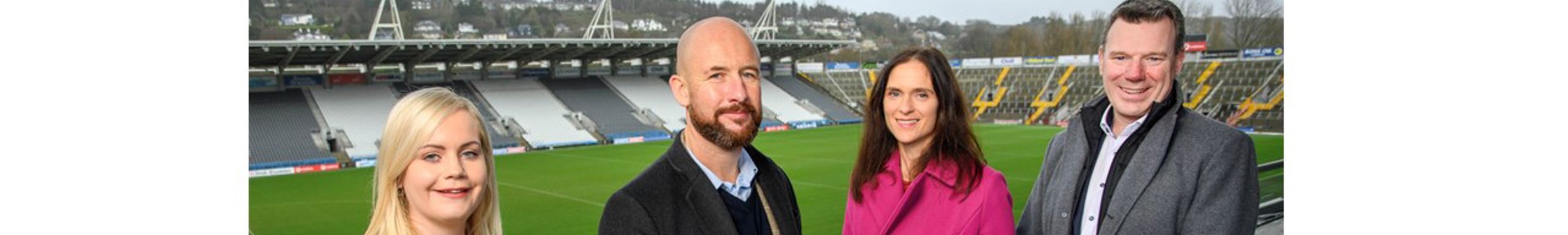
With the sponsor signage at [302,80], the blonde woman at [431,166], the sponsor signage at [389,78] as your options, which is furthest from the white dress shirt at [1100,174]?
the sponsor signage at [302,80]

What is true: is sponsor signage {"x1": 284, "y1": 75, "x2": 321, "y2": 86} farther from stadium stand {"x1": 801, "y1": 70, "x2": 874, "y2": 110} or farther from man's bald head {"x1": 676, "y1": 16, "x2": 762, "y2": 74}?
man's bald head {"x1": 676, "y1": 16, "x2": 762, "y2": 74}

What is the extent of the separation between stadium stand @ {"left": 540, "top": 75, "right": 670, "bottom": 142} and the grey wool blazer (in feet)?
42.9

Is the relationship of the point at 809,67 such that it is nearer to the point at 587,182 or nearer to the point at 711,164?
the point at 587,182

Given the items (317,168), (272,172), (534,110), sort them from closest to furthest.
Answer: (272,172)
(317,168)
(534,110)

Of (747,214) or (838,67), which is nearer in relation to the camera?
(747,214)

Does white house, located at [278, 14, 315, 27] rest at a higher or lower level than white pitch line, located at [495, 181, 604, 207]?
higher

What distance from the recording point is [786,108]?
52.7 feet

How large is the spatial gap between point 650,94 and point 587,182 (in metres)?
Answer: 2.40

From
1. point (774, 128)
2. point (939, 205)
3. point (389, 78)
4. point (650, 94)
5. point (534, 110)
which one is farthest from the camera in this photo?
point (774, 128)

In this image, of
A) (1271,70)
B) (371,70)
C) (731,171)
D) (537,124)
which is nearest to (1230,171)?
(731,171)

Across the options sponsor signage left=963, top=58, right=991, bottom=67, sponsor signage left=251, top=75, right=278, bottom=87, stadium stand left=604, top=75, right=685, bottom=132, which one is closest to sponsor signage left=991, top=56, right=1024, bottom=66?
sponsor signage left=963, top=58, right=991, bottom=67

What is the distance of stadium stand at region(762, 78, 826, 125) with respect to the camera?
16000 millimetres

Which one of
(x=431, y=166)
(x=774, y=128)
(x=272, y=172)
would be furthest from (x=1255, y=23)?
(x=431, y=166)

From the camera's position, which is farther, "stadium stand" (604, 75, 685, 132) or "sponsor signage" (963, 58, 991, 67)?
"stadium stand" (604, 75, 685, 132)
